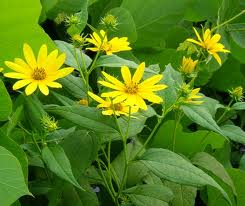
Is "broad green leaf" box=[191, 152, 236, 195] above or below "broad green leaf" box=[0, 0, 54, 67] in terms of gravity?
below

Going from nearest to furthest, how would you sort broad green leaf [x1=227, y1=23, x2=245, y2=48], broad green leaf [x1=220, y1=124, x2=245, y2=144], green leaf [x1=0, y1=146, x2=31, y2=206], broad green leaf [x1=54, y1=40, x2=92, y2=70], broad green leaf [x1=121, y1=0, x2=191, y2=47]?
green leaf [x1=0, y1=146, x2=31, y2=206], broad green leaf [x1=54, y1=40, x2=92, y2=70], broad green leaf [x1=220, y1=124, x2=245, y2=144], broad green leaf [x1=121, y1=0, x2=191, y2=47], broad green leaf [x1=227, y1=23, x2=245, y2=48]

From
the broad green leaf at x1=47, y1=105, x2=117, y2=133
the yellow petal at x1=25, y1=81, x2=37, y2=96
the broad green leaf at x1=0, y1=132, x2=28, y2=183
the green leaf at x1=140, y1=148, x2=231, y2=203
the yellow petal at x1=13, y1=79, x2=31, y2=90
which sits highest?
the yellow petal at x1=13, y1=79, x2=31, y2=90

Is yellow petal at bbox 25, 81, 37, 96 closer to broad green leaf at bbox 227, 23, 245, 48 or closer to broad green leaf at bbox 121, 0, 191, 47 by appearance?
broad green leaf at bbox 121, 0, 191, 47

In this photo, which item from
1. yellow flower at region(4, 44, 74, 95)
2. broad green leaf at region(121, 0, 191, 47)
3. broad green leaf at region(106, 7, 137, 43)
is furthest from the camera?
broad green leaf at region(121, 0, 191, 47)

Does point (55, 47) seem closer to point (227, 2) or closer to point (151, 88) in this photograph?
point (151, 88)

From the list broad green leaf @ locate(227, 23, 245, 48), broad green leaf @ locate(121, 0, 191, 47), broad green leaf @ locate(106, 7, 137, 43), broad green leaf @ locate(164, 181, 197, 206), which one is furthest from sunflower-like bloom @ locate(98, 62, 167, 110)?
broad green leaf @ locate(227, 23, 245, 48)

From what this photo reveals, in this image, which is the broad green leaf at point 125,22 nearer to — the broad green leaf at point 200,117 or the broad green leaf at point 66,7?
the broad green leaf at point 66,7

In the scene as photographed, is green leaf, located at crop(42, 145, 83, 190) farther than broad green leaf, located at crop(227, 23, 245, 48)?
No

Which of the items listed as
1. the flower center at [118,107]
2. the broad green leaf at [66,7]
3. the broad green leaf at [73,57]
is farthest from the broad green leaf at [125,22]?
the flower center at [118,107]
